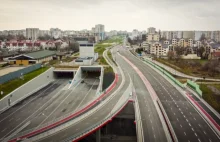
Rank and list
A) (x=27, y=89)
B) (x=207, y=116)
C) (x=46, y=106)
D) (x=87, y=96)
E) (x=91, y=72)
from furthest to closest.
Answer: (x=91, y=72), (x=27, y=89), (x=87, y=96), (x=46, y=106), (x=207, y=116)

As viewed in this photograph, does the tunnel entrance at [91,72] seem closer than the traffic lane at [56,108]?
No

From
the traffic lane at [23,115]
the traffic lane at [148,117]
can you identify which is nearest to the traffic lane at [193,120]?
the traffic lane at [148,117]

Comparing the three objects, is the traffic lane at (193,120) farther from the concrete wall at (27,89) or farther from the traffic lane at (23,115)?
the concrete wall at (27,89)

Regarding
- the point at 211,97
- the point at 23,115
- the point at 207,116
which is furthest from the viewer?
the point at 211,97

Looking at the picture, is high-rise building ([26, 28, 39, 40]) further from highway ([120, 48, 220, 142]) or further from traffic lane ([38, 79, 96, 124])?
highway ([120, 48, 220, 142])

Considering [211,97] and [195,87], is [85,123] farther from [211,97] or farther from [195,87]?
[195,87]

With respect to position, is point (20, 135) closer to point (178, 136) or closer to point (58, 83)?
point (178, 136)

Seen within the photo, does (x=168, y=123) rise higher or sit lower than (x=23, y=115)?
higher

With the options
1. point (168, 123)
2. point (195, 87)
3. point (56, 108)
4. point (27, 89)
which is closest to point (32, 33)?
point (27, 89)
